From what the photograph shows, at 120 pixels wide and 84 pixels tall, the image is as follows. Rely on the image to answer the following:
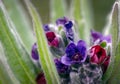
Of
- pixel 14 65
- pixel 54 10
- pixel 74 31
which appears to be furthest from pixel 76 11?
pixel 14 65

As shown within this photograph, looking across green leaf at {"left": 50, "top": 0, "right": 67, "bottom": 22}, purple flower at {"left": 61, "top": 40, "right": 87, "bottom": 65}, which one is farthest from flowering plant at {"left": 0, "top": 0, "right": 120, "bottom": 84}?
green leaf at {"left": 50, "top": 0, "right": 67, "bottom": 22}

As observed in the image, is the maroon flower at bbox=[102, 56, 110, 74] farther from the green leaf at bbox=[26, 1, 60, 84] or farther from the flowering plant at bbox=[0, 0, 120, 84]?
the green leaf at bbox=[26, 1, 60, 84]

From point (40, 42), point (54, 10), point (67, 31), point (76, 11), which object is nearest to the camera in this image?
point (40, 42)

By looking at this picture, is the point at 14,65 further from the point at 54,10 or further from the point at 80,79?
the point at 54,10

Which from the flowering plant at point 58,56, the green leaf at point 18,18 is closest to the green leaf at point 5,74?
the flowering plant at point 58,56

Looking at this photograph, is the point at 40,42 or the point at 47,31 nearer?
the point at 40,42

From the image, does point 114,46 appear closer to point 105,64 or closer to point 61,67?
point 105,64
